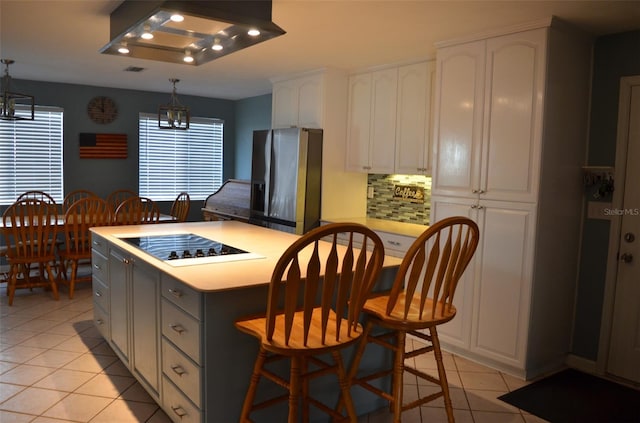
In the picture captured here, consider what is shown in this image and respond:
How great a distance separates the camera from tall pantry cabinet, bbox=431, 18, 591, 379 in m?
2.96

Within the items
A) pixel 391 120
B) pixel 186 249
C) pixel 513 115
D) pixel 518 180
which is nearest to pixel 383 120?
pixel 391 120

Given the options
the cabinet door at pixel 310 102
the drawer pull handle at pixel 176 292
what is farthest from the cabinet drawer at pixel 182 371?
the cabinet door at pixel 310 102

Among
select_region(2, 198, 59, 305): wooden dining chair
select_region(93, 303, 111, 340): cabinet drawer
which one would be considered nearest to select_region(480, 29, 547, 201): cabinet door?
select_region(93, 303, 111, 340): cabinet drawer

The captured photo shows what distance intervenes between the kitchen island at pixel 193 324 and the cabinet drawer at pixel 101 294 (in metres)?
0.13

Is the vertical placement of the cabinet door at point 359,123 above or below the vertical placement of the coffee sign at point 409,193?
above

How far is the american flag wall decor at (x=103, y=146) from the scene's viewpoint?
19.4 ft

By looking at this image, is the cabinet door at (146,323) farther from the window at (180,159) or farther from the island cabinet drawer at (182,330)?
the window at (180,159)

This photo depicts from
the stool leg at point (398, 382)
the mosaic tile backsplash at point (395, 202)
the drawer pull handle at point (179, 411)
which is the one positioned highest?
the mosaic tile backsplash at point (395, 202)

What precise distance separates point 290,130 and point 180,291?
2647mm

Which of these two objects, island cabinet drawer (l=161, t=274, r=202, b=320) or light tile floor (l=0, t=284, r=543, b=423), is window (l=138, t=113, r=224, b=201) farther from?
island cabinet drawer (l=161, t=274, r=202, b=320)

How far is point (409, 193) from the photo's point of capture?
4.47 metres

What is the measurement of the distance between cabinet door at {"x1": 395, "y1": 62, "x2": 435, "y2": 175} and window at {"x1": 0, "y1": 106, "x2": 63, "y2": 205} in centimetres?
399

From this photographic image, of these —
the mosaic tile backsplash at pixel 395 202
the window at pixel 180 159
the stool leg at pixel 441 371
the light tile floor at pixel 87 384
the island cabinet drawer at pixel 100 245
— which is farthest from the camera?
the window at pixel 180 159

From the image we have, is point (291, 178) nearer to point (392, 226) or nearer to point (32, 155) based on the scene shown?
point (392, 226)
